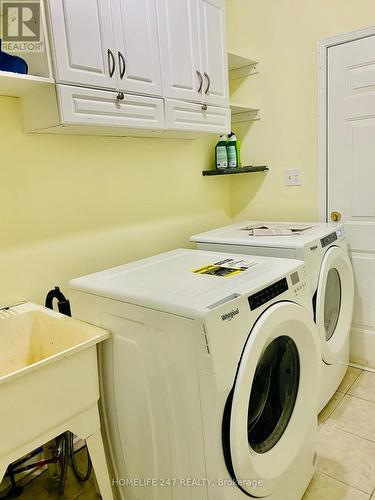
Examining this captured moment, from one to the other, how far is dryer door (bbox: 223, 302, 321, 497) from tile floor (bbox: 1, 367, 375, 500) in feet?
1.13

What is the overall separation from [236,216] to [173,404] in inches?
75.5

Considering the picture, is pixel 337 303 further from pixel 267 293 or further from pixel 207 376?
pixel 207 376

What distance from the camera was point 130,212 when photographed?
2033 millimetres

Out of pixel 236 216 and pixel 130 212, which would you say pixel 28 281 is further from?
pixel 236 216

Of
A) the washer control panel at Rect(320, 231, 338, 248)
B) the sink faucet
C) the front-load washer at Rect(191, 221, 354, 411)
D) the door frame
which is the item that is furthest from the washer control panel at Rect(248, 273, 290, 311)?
the door frame

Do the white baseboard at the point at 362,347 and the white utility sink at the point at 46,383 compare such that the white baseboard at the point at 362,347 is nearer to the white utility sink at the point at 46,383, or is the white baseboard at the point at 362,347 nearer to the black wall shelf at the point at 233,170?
the black wall shelf at the point at 233,170

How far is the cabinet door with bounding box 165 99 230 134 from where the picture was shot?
5.80 feet

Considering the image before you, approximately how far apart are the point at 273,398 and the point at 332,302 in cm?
87

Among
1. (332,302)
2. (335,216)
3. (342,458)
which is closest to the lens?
(342,458)

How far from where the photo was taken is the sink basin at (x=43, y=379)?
1038mm

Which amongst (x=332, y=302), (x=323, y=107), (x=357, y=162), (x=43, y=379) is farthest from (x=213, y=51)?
(x=43, y=379)

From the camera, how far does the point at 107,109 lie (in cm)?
149

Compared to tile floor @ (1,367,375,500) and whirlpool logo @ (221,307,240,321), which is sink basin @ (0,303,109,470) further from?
tile floor @ (1,367,375,500)

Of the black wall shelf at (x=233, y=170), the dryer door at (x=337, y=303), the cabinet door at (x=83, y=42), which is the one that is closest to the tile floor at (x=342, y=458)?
the dryer door at (x=337, y=303)
